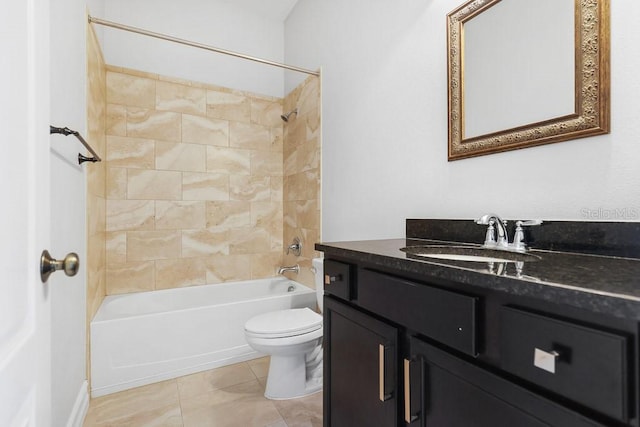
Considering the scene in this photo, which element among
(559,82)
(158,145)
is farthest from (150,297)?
(559,82)

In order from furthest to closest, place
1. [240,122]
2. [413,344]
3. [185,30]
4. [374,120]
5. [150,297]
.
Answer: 1. [240,122]
2. [185,30]
3. [150,297]
4. [374,120]
5. [413,344]

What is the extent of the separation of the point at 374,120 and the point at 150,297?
86.5 inches

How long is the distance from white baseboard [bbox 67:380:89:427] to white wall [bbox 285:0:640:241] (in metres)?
1.67

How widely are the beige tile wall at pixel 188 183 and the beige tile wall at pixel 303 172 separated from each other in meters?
0.17

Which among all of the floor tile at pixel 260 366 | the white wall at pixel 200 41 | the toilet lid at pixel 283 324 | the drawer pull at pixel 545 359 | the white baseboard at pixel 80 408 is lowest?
the floor tile at pixel 260 366

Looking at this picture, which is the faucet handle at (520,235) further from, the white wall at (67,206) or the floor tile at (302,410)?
the white wall at (67,206)

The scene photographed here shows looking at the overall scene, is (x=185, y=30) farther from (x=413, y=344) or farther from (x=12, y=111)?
(x=413, y=344)

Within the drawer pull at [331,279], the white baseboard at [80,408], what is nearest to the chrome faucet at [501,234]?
the drawer pull at [331,279]

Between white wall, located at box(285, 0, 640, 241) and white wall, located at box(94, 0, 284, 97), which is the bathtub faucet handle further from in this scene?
white wall, located at box(94, 0, 284, 97)

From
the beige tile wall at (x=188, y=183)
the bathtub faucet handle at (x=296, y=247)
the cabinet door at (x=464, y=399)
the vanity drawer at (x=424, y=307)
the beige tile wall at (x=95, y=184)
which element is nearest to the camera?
the cabinet door at (x=464, y=399)

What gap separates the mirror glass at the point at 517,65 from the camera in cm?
102

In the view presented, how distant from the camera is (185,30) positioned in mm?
2740

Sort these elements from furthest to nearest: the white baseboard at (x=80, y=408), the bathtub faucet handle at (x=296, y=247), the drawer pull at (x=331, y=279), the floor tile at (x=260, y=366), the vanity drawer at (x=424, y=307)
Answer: the bathtub faucet handle at (x=296, y=247)
the floor tile at (x=260, y=366)
the white baseboard at (x=80, y=408)
the drawer pull at (x=331, y=279)
the vanity drawer at (x=424, y=307)

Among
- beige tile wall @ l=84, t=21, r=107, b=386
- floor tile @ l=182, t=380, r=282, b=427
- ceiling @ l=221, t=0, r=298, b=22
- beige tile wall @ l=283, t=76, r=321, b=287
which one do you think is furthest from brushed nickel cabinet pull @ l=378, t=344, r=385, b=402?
ceiling @ l=221, t=0, r=298, b=22
